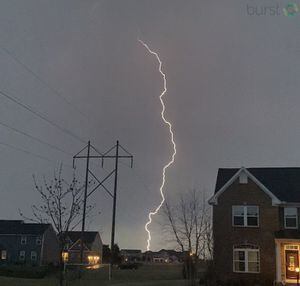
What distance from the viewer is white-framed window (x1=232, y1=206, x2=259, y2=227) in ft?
115

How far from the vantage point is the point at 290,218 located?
34906mm

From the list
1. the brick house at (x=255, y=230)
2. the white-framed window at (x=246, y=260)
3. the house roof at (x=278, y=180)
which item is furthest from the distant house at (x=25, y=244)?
the white-framed window at (x=246, y=260)

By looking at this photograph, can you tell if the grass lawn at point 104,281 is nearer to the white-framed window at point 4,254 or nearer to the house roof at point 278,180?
the house roof at point 278,180

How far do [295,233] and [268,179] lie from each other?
559 centimetres

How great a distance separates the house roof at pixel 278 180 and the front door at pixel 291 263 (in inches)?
147

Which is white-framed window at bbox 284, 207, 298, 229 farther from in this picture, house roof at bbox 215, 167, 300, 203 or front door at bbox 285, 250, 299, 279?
front door at bbox 285, 250, 299, 279

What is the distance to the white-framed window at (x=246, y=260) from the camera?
34094 millimetres

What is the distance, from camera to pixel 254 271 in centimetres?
3406

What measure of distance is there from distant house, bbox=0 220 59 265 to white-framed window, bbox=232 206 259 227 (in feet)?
164

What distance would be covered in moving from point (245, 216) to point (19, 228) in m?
56.2

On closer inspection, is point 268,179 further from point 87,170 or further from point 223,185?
point 87,170

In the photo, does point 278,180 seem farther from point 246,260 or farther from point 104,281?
point 104,281

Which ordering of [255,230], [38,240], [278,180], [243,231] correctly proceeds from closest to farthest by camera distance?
[255,230] < [243,231] < [278,180] < [38,240]

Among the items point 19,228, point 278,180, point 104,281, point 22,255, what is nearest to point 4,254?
point 22,255
